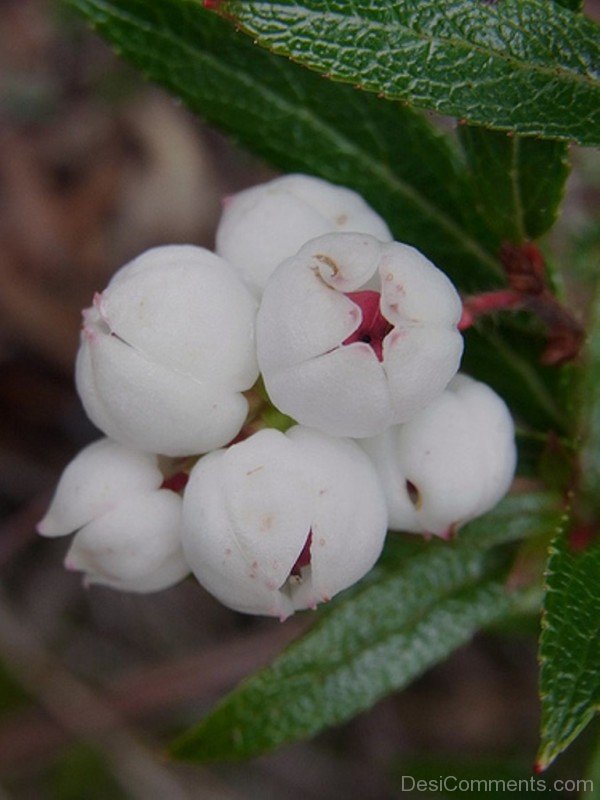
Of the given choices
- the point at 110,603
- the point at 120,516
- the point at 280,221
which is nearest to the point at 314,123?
the point at 280,221

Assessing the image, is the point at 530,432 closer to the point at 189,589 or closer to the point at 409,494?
the point at 409,494

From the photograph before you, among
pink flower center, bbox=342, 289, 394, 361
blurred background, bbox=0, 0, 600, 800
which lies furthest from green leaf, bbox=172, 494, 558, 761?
blurred background, bbox=0, 0, 600, 800

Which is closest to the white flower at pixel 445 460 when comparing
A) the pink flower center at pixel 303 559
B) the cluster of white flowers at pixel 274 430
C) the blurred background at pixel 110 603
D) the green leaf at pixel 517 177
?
the cluster of white flowers at pixel 274 430

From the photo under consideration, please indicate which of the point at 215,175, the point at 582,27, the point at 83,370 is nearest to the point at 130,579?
the point at 83,370

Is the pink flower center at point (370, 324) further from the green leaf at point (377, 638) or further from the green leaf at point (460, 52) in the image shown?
the green leaf at point (377, 638)

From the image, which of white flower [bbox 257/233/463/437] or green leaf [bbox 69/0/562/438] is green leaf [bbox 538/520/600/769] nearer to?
white flower [bbox 257/233/463/437]
